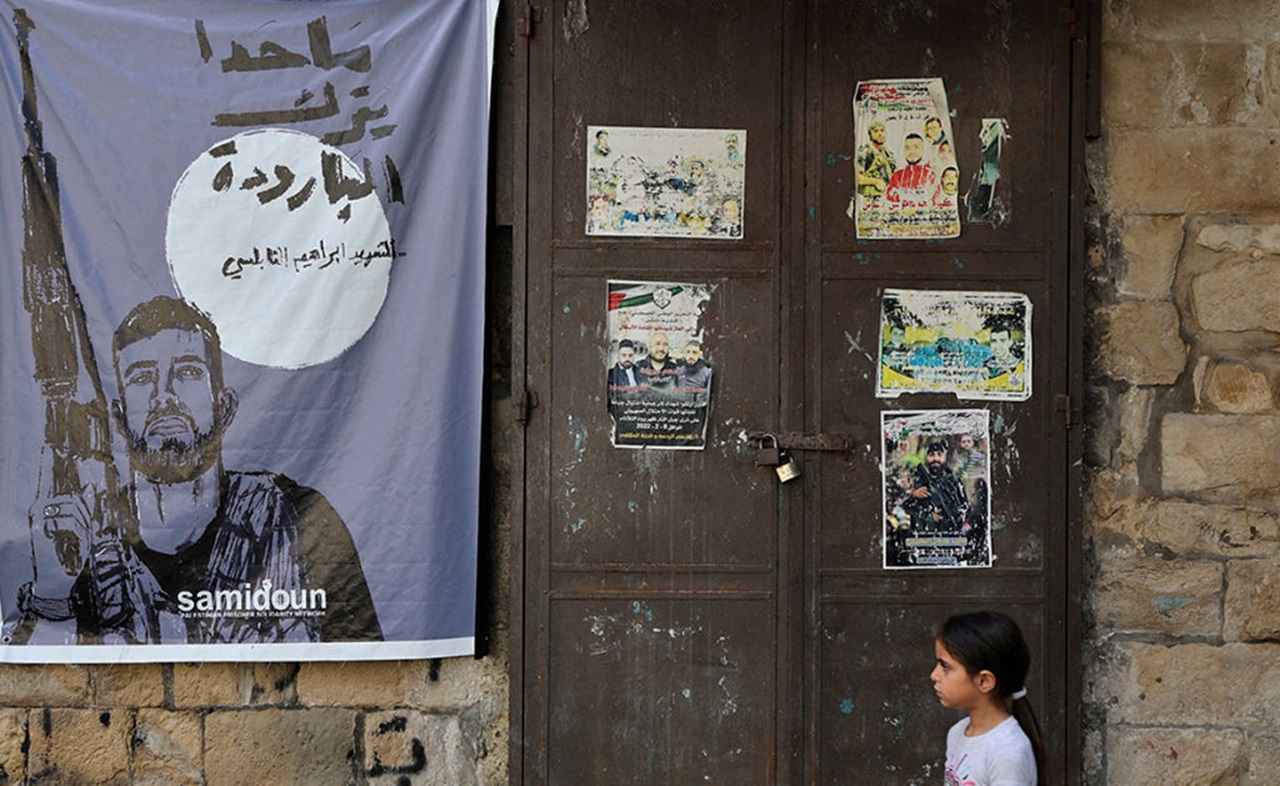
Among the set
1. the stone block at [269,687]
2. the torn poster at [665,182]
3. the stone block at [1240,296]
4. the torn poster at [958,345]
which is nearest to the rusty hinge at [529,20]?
the torn poster at [665,182]

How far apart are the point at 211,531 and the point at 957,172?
2613 mm

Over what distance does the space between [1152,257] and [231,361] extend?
2951 millimetres

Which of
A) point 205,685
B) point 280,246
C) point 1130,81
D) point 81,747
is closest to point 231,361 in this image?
point 280,246

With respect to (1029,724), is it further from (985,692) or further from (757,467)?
(757,467)

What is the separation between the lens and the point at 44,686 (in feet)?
14.1

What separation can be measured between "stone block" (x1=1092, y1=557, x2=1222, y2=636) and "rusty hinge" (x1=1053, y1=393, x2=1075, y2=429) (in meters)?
0.49

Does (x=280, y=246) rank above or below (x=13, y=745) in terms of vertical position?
above

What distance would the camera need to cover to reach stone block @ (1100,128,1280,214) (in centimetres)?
433

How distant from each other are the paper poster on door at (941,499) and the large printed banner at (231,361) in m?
1.33

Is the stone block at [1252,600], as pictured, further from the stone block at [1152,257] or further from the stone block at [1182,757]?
the stone block at [1152,257]

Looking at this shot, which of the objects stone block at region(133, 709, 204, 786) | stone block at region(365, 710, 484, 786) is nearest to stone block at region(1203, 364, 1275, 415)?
stone block at region(365, 710, 484, 786)

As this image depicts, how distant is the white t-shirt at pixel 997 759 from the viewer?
287cm

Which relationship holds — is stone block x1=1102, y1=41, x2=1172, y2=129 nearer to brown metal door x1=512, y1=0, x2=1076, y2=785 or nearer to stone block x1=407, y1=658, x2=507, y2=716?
brown metal door x1=512, y1=0, x2=1076, y2=785

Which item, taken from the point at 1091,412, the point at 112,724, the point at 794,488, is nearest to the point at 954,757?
the point at 794,488
